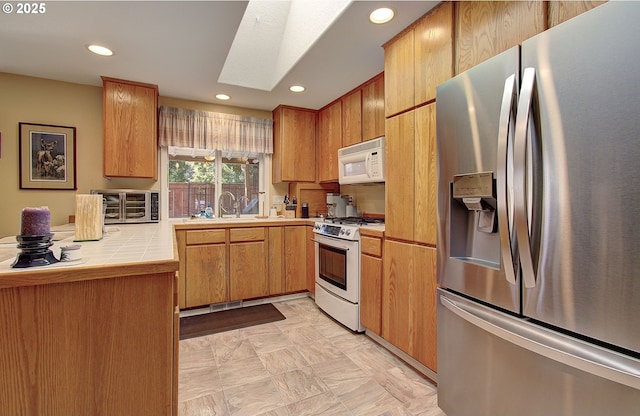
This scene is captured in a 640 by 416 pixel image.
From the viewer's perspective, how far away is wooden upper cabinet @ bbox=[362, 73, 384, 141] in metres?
2.66

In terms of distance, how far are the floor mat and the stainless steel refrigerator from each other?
1.91 metres

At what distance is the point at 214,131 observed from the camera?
3.54 meters

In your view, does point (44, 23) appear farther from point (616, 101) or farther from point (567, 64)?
point (616, 101)

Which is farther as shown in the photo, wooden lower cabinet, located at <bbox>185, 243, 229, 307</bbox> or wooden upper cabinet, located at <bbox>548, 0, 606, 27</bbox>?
wooden lower cabinet, located at <bbox>185, 243, 229, 307</bbox>

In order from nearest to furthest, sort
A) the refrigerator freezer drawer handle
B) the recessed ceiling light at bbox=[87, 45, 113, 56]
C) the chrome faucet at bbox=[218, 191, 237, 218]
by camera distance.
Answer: the refrigerator freezer drawer handle, the recessed ceiling light at bbox=[87, 45, 113, 56], the chrome faucet at bbox=[218, 191, 237, 218]

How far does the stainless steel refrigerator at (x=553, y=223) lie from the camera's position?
2.80 feet

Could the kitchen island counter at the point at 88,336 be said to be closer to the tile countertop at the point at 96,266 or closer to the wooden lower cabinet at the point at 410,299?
the tile countertop at the point at 96,266

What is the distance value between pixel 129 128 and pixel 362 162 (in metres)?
2.29

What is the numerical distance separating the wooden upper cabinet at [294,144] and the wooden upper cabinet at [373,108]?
1.02m

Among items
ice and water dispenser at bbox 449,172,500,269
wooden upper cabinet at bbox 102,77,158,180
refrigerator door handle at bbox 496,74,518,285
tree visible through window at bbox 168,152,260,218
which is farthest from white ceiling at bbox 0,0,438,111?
ice and water dispenser at bbox 449,172,500,269

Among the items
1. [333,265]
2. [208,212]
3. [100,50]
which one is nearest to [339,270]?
[333,265]

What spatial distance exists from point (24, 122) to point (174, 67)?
5.19ft

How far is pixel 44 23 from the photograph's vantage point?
6.40ft

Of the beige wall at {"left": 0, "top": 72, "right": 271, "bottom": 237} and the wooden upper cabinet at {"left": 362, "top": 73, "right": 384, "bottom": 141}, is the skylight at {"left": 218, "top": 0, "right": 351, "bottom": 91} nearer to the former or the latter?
the wooden upper cabinet at {"left": 362, "top": 73, "right": 384, "bottom": 141}
